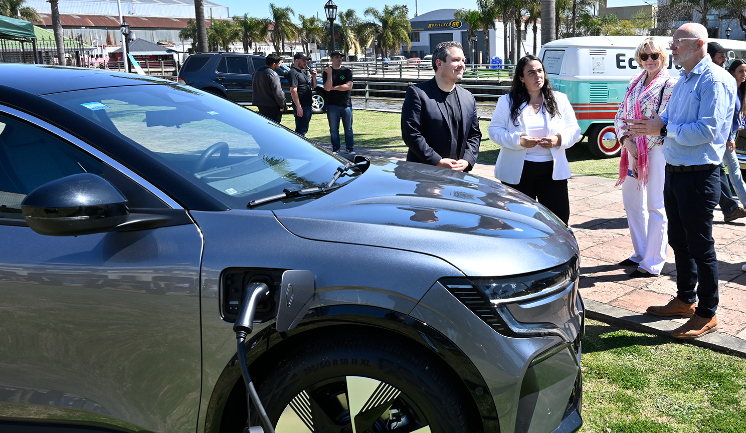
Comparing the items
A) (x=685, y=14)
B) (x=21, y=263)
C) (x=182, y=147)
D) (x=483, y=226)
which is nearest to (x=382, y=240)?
(x=483, y=226)

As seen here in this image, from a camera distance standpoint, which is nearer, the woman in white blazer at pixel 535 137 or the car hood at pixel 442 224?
the car hood at pixel 442 224

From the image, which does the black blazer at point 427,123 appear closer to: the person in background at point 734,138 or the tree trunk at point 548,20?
the person in background at point 734,138

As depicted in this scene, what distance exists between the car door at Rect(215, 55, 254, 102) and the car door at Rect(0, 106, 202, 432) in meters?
17.2

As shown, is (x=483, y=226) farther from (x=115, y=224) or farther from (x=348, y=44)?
(x=348, y=44)

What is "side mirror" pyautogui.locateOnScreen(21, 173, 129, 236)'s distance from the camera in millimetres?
1949

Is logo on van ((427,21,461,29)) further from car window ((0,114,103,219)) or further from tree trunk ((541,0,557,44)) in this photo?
car window ((0,114,103,219))

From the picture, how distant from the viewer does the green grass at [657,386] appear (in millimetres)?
3031

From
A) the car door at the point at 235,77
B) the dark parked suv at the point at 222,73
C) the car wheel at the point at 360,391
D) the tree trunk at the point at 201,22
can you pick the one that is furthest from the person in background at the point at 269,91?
the tree trunk at the point at 201,22

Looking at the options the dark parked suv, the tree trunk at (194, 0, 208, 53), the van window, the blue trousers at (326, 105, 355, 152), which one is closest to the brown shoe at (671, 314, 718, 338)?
the blue trousers at (326, 105, 355, 152)

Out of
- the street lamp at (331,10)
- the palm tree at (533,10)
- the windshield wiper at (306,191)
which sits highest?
the palm tree at (533,10)

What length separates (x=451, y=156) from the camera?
15.3ft

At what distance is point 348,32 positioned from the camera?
78625 mm

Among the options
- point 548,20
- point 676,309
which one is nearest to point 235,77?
point 548,20

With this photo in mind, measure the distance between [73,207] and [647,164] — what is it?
4.23 metres
